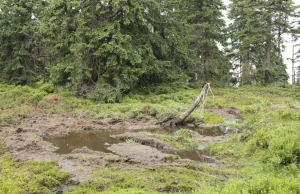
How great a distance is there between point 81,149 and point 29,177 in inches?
115

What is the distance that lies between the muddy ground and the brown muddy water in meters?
0.40

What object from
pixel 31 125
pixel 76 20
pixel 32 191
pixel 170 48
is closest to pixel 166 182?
pixel 32 191

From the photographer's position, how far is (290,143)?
7793mm

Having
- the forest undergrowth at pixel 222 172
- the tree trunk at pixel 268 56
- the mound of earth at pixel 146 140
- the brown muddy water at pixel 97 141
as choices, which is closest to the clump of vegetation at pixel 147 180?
the forest undergrowth at pixel 222 172

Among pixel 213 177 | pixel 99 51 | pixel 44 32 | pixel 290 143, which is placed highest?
pixel 44 32

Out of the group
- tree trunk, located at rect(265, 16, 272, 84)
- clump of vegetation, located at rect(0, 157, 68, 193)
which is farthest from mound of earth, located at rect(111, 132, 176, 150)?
tree trunk, located at rect(265, 16, 272, 84)

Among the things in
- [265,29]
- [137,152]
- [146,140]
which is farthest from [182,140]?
[265,29]

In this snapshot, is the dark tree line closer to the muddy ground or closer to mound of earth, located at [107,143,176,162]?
the muddy ground

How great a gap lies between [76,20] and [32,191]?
55.7ft

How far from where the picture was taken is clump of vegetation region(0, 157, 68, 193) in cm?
618

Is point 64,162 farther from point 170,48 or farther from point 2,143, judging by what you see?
point 170,48

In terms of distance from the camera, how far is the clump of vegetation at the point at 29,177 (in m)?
6.18

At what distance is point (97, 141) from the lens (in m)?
11.7

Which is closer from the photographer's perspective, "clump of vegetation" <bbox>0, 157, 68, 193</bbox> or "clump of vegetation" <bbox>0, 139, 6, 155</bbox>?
"clump of vegetation" <bbox>0, 157, 68, 193</bbox>
